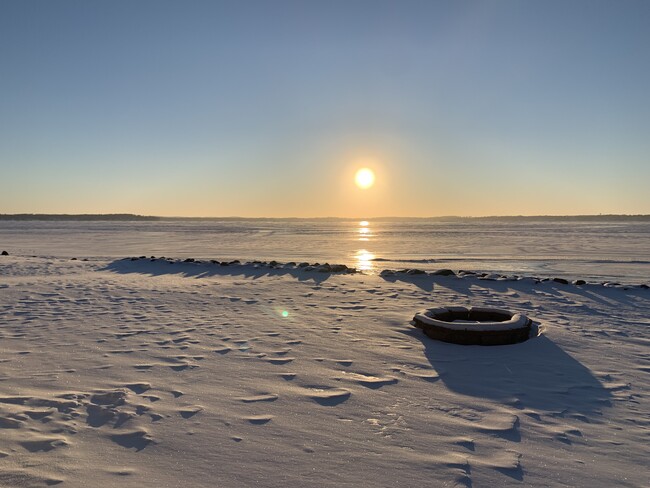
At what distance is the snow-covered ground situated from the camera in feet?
11.5

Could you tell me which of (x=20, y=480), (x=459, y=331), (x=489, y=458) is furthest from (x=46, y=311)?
(x=489, y=458)

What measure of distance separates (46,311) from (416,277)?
9.09m

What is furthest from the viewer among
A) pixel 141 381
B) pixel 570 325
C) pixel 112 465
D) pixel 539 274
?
pixel 539 274

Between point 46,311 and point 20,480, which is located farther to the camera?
point 46,311

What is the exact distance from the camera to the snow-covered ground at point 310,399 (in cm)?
350

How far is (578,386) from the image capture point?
534 cm

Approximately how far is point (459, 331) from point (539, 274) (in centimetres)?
1126

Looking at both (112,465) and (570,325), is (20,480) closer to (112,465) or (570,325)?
(112,465)

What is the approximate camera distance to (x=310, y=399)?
15.9 feet

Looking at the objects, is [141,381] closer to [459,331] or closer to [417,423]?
[417,423]

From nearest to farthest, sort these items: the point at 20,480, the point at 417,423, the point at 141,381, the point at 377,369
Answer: the point at 20,480 → the point at 417,423 → the point at 141,381 → the point at 377,369

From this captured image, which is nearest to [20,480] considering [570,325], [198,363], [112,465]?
[112,465]

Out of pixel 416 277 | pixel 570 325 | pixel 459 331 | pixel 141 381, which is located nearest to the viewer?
pixel 141 381

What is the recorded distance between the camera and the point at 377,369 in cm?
583
